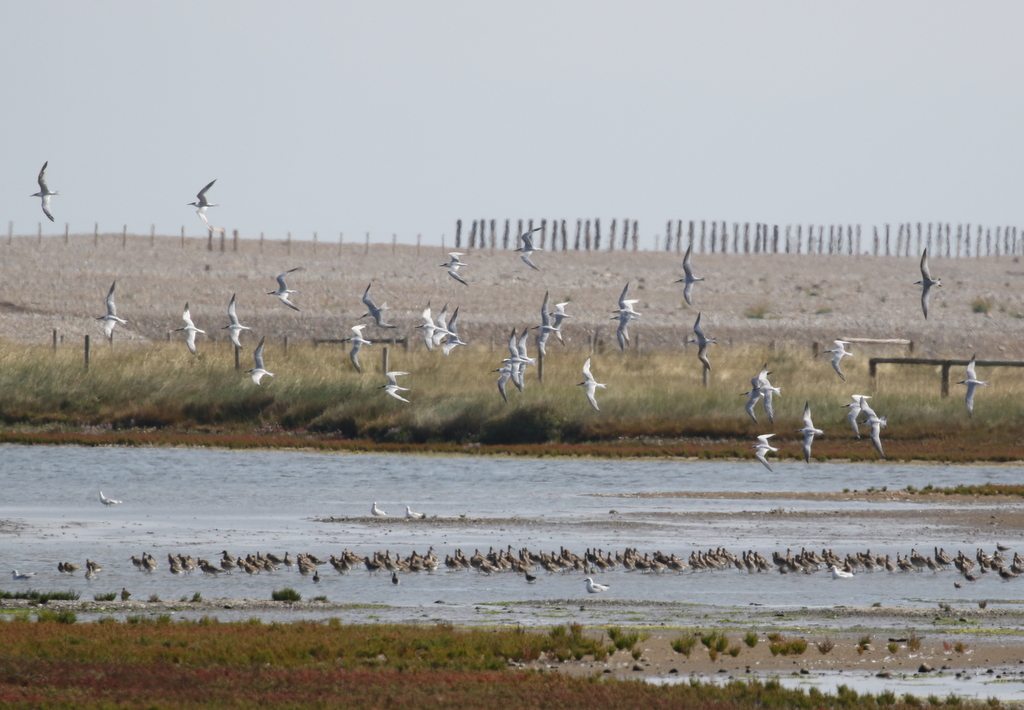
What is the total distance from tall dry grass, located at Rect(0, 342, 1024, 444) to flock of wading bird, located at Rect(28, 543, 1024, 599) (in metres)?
18.8

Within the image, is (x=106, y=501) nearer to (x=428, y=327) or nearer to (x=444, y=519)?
(x=444, y=519)

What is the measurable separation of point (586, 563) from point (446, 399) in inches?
860

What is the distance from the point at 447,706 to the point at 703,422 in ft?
100

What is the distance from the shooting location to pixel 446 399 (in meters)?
45.8

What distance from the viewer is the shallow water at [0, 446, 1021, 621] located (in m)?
22.6

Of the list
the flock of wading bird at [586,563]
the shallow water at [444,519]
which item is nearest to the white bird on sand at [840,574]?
the flock of wading bird at [586,563]

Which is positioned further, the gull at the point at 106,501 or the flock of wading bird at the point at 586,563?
the gull at the point at 106,501

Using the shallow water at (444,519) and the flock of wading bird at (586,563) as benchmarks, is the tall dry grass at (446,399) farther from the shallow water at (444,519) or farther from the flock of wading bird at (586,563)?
the flock of wading bird at (586,563)

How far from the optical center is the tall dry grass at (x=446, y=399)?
4441cm

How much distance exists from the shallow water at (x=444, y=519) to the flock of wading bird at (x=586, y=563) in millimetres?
231

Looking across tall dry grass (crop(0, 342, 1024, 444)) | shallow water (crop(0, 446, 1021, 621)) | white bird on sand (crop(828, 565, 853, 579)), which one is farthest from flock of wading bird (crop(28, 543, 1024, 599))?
tall dry grass (crop(0, 342, 1024, 444))

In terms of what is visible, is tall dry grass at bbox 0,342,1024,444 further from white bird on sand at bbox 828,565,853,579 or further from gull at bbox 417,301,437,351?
white bird on sand at bbox 828,565,853,579

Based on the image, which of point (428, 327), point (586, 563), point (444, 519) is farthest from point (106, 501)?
point (586, 563)

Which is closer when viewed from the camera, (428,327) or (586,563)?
(586,563)
